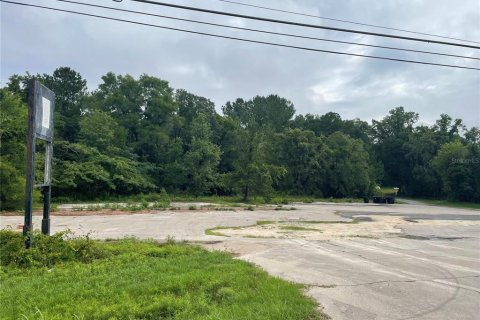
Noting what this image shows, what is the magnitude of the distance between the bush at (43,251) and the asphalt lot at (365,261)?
372cm

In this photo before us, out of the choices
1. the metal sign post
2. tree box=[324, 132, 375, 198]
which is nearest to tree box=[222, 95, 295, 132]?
tree box=[324, 132, 375, 198]

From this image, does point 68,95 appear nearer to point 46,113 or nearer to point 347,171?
point 347,171

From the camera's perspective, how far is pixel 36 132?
30.9ft

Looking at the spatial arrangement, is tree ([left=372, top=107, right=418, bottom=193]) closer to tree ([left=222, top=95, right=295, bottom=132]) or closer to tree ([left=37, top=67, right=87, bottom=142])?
tree ([left=222, top=95, right=295, bottom=132])

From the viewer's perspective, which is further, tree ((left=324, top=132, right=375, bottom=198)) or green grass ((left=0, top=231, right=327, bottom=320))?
tree ((left=324, top=132, right=375, bottom=198))

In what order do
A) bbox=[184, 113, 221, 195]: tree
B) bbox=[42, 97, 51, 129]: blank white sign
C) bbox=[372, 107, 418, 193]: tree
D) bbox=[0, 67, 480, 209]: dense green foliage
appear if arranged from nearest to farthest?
bbox=[42, 97, 51, 129]: blank white sign < bbox=[0, 67, 480, 209]: dense green foliage < bbox=[184, 113, 221, 195]: tree < bbox=[372, 107, 418, 193]: tree

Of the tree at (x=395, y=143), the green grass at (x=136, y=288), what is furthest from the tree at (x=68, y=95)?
the tree at (x=395, y=143)

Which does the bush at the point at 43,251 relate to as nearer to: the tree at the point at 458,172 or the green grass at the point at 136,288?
the green grass at the point at 136,288

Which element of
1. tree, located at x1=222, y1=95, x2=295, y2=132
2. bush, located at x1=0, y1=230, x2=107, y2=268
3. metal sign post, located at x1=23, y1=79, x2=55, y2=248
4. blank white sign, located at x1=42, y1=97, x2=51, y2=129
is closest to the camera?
bush, located at x1=0, y1=230, x2=107, y2=268

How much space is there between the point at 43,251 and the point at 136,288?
11.9 feet

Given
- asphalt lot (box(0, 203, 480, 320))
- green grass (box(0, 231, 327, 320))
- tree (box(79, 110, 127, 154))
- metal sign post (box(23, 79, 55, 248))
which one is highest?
tree (box(79, 110, 127, 154))

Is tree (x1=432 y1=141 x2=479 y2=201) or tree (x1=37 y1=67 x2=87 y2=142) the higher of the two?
tree (x1=37 y1=67 x2=87 y2=142)

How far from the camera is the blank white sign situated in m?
9.87

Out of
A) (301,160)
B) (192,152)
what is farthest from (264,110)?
(192,152)
